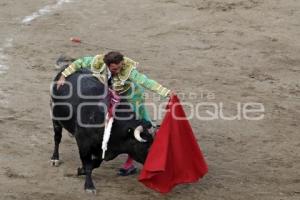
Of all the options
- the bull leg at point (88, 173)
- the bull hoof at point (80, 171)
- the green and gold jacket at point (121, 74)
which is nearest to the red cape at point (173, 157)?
the green and gold jacket at point (121, 74)

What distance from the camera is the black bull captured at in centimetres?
653

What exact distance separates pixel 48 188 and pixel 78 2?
6649 mm

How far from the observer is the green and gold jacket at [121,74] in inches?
253

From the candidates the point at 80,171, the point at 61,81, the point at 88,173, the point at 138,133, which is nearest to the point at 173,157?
the point at 138,133

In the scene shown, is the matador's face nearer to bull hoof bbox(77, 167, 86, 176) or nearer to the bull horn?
the bull horn

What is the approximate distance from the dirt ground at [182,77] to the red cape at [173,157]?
0.66ft

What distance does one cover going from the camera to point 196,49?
35.8 feet

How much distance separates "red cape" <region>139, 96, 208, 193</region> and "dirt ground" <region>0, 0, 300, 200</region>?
0.66ft

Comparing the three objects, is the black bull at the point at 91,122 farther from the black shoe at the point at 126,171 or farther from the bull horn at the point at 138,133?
the black shoe at the point at 126,171

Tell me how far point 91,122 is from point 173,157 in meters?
0.79

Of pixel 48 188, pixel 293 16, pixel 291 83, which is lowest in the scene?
pixel 48 188

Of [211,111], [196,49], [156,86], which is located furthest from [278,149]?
[196,49]

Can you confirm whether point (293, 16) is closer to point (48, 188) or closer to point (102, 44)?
point (102, 44)

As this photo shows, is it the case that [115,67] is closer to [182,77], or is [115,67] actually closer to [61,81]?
[61,81]
